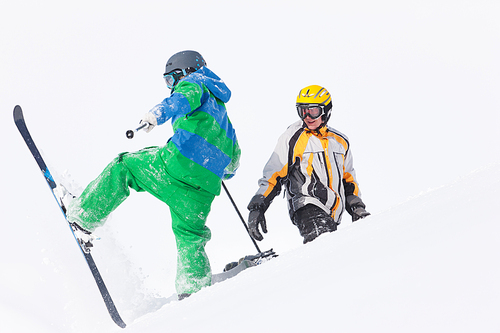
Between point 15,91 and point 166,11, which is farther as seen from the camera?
point 166,11

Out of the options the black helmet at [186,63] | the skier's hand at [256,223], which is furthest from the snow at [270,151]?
the black helmet at [186,63]

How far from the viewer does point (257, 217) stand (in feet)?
11.3

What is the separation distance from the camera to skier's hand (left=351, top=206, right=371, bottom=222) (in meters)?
3.59

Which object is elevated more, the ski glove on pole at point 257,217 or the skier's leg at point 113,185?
the skier's leg at point 113,185

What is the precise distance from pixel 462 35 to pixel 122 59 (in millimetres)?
8950

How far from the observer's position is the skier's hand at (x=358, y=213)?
3.59m

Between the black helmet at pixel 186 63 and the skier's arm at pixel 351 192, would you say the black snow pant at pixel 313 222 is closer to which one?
the skier's arm at pixel 351 192

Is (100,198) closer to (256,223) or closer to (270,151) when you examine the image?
(256,223)

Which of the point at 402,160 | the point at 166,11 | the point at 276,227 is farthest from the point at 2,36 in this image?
the point at 402,160

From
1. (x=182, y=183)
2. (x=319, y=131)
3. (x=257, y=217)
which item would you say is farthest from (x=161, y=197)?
(x=319, y=131)

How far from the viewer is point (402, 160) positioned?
979 cm

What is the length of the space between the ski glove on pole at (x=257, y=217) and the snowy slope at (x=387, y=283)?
4.31 ft

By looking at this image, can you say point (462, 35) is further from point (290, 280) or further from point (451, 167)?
point (290, 280)

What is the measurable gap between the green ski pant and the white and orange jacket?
0.61m
